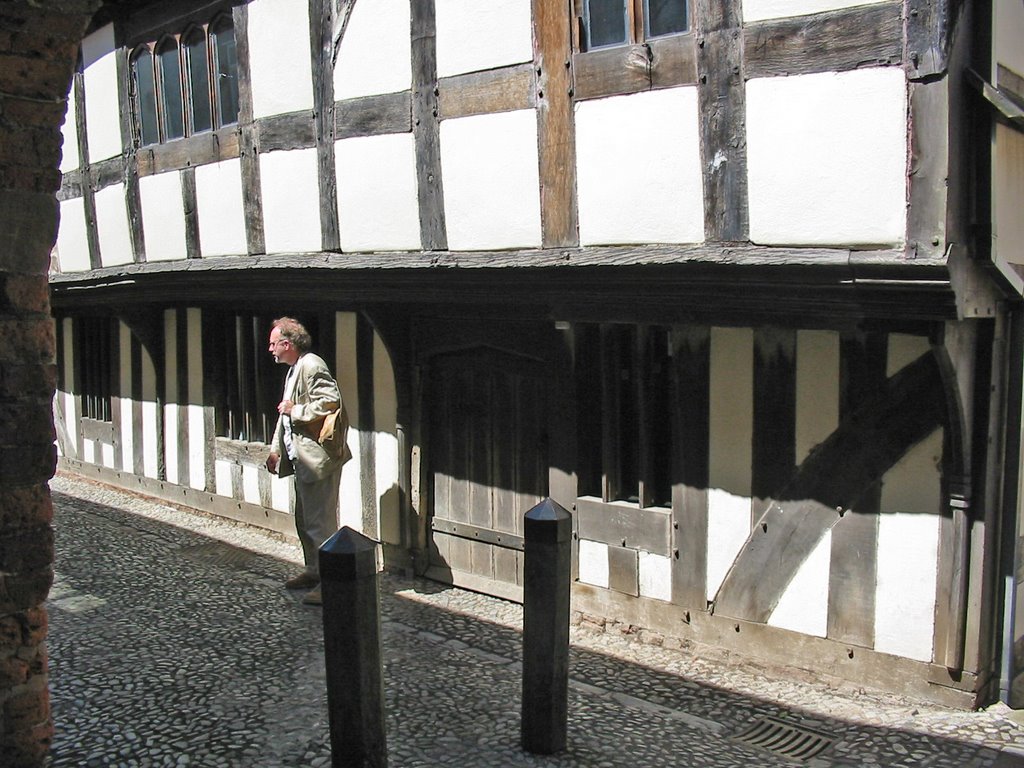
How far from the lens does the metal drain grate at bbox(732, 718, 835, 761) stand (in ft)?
14.7

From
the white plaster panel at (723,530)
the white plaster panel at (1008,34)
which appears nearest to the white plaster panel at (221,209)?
the white plaster panel at (723,530)

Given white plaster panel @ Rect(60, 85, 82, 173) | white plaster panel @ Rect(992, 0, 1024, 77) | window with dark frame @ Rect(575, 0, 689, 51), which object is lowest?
white plaster panel @ Rect(992, 0, 1024, 77)

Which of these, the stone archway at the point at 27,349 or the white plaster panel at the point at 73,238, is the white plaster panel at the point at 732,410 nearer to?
the stone archway at the point at 27,349

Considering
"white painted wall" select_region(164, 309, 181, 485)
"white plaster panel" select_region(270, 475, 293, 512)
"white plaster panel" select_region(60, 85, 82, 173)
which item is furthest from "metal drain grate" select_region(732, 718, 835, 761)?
"white plaster panel" select_region(60, 85, 82, 173)

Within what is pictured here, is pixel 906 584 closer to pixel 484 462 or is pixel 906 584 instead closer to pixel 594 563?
pixel 594 563

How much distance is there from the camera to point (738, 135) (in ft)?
15.5

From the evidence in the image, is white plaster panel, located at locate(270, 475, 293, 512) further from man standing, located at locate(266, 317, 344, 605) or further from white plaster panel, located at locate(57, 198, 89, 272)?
white plaster panel, located at locate(57, 198, 89, 272)

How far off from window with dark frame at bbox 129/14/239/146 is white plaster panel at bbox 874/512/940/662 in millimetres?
5820

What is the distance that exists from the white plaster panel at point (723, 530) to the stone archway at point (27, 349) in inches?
139

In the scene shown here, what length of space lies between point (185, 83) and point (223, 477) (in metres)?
3.64

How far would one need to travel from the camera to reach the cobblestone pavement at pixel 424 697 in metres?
4.36

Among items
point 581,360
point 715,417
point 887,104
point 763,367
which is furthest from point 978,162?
point 581,360

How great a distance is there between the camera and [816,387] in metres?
5.12

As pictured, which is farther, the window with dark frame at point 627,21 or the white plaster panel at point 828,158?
the window with dark frame at point 627,21
